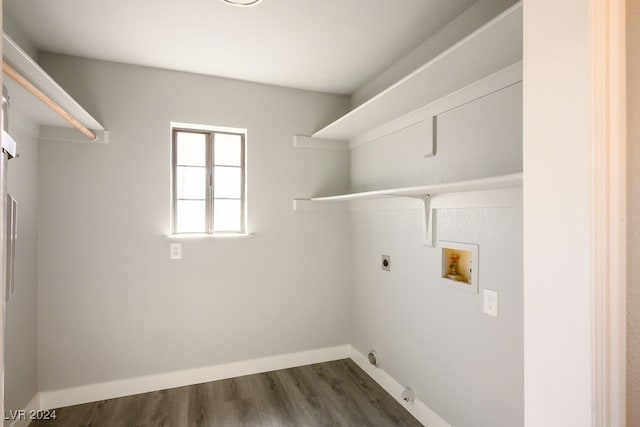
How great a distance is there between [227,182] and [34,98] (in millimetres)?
1403

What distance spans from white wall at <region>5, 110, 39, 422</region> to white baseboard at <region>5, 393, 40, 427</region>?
4cm

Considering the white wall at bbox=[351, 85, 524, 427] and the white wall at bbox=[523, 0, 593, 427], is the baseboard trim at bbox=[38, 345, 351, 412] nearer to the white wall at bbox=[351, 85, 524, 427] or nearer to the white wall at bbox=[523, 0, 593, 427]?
the white wall at bbox=[351, 85, 524, 427]

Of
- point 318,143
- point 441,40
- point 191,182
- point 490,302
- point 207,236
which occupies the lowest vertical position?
point 490,302

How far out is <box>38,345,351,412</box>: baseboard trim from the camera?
234cm

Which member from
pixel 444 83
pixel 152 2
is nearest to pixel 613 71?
pixel 444 83

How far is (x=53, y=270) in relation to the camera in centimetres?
234

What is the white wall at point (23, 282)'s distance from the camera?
1912 millimetres

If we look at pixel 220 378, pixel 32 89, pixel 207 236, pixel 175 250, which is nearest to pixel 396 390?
pixel 220 378

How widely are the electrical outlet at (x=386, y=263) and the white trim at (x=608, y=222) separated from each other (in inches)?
75.1

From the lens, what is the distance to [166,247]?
2600 mm

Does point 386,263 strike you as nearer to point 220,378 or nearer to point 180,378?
point 220,378

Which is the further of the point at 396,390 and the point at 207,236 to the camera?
the point at 207,236

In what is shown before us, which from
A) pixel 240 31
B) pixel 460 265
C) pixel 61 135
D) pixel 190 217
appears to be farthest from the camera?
pixel 190 217

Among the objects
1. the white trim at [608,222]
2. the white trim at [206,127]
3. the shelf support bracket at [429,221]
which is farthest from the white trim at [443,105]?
the white trim at [206,127]
